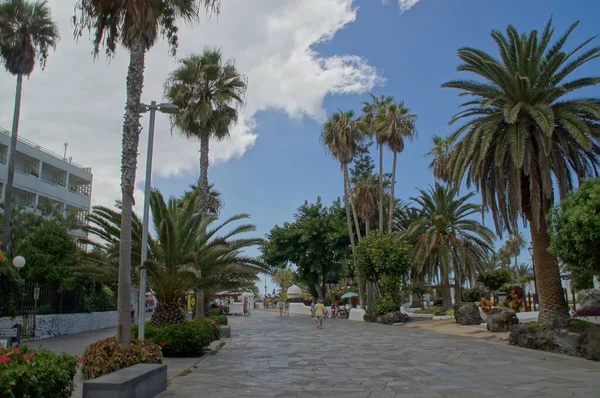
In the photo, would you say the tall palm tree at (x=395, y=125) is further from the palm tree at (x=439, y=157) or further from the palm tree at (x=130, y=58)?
the palm tree at (x=130, y=58)

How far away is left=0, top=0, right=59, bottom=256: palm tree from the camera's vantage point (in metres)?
27.3

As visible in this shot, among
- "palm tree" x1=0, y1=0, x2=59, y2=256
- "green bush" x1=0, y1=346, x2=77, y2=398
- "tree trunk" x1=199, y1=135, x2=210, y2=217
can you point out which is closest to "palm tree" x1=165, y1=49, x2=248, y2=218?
"tree trunk" x1=199, y1=135, x2=210, y2=217

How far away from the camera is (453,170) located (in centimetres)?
1927

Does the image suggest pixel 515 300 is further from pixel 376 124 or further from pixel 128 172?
pixel 128 172

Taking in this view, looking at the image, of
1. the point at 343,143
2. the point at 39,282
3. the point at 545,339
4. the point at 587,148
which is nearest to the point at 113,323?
the point at 39,282

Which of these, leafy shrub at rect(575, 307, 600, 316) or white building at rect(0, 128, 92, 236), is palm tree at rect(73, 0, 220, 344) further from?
white building at rect(0, 128, 92, 236)

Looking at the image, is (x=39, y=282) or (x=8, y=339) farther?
(x=39, y=282)

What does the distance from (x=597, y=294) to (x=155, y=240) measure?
73.2 feet

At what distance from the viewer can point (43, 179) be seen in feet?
144

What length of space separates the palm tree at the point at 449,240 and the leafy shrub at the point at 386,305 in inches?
128

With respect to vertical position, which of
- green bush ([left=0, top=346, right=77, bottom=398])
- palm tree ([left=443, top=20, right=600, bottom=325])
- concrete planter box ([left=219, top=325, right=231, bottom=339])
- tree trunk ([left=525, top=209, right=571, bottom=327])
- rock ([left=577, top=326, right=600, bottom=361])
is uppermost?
palm tree ([left=443, top=20, right=600, bottom=325])

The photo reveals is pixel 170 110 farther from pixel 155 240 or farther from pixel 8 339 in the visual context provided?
pixel 8 339

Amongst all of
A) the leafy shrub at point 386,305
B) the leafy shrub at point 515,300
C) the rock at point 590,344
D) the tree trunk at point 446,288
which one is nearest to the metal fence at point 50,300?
the leafy shrub at point 386,305

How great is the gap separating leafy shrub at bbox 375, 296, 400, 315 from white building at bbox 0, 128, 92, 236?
72.5 feet
